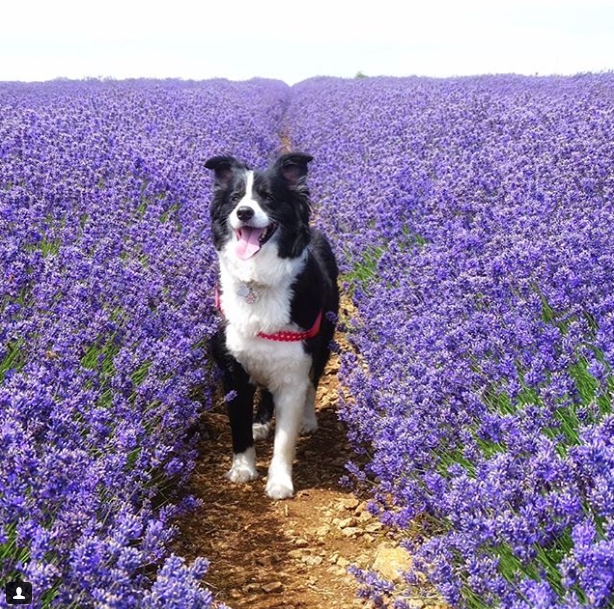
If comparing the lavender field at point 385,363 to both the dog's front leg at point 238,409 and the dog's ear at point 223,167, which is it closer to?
the dog's front leg at point 238,409

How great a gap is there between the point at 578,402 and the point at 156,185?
10.6 ft

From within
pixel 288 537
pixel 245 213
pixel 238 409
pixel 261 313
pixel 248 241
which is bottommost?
pixel 288 537

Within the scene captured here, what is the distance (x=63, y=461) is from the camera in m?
1.72

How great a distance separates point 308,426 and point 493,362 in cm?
165

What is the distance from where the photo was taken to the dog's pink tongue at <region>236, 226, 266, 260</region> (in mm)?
3135

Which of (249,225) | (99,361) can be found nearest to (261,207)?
(249,225)

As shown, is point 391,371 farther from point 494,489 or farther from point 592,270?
point 494,489

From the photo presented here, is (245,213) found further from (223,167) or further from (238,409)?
(238,409)

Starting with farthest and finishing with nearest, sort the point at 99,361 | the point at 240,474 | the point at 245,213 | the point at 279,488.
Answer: the point at 240,474
the point at 279,488
the point at 245,213
the point at 99,361

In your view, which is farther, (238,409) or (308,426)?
(308,426)

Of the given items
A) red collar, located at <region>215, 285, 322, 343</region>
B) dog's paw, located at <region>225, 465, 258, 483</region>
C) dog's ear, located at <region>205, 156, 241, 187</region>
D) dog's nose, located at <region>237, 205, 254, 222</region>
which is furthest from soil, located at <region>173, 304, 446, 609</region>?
dog's ear, located at <region>205, 156, 241, 187</region>

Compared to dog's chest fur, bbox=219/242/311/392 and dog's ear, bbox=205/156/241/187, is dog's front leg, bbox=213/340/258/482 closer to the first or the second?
dog's chest fur, bbox=219/242/311/392

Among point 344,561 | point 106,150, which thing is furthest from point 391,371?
point 106,150

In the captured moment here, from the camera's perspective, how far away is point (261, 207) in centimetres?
315
